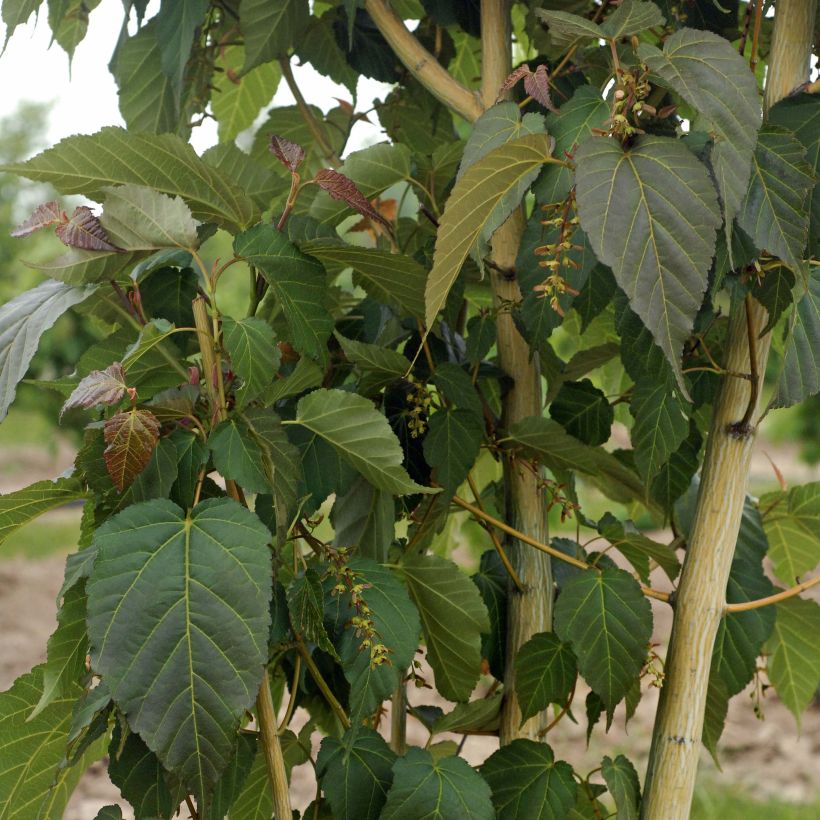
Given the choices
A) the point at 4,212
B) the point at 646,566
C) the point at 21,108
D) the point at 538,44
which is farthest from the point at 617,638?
the point at 21,108

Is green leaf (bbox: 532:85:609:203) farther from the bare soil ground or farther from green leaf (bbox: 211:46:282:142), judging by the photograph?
the bare soil ground

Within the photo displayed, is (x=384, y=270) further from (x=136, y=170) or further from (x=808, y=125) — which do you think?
(x=808, y=125)

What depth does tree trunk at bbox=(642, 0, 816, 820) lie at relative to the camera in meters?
0.82

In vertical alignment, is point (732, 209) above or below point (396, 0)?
below

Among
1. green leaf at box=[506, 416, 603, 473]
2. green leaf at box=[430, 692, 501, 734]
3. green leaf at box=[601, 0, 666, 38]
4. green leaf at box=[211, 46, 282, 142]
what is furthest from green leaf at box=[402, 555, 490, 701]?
green leaf at box=[211, 46, 282, 142]

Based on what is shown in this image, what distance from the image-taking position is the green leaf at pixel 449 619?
831 millimetres

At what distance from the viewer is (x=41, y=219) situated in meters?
0.69

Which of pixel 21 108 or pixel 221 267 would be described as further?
pixel 21 108

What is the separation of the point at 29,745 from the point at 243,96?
0.78 metres

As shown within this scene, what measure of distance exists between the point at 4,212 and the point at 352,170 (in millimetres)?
8761

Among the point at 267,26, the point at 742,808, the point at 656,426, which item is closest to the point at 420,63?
the point at 267,26

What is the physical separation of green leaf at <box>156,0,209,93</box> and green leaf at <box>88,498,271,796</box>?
0.41 meters

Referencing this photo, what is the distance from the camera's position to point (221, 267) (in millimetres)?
697

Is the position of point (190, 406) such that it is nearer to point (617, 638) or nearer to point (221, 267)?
point (221, 267)
